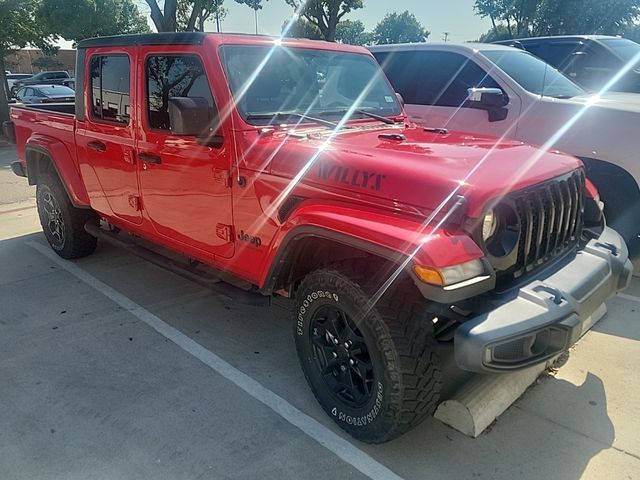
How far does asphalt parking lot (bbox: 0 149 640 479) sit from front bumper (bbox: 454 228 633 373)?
24.3 inches

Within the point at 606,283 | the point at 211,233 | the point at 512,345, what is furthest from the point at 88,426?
the point at 606,283

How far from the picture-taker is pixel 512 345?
2.19m

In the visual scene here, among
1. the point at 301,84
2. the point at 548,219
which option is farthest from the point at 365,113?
the point at 548,219

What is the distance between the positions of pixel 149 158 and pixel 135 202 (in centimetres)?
49

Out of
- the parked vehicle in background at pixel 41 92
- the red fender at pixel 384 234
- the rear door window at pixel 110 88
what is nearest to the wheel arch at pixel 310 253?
the red fender at pixel 384 234

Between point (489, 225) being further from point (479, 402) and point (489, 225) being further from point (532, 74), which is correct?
point (532, 74)

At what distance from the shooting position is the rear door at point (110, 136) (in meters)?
3.84

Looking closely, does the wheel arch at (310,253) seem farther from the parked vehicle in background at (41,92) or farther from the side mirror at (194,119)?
the parked vehicle in background at (41,92)

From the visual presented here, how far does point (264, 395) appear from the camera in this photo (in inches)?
121

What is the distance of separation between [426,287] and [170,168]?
211 centimetres

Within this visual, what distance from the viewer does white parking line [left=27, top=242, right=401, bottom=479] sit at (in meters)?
2.54

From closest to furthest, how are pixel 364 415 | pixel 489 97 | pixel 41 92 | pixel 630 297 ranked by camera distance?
1. pixel 364 415
2. pixel 630 297
3. pixel 489 97
4. pixel 41 92

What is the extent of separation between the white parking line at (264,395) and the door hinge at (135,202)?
84 cm

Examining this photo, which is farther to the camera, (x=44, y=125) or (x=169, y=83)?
(x=44, y=125)
